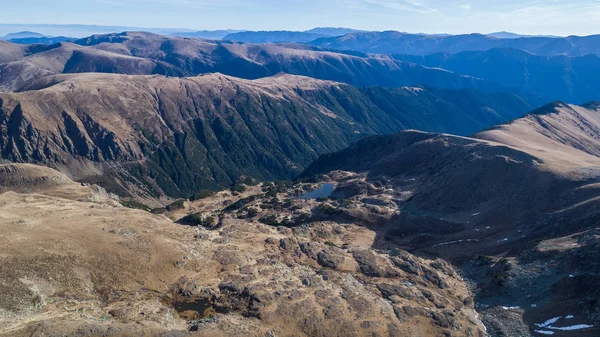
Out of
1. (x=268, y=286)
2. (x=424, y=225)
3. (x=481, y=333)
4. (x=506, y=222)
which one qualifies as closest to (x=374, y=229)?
(x=424, y=225)

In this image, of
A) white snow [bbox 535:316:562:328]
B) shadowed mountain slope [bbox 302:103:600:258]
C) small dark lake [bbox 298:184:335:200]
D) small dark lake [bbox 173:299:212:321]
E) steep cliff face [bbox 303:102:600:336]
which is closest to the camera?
small dark lake [bbox 173:299:212:321]

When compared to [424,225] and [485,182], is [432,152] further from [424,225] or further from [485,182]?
[424,225]

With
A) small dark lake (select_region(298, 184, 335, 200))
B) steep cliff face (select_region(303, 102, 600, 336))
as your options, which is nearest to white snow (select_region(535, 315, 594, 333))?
steep cliff face (select_region(303, 102, 600, 336))

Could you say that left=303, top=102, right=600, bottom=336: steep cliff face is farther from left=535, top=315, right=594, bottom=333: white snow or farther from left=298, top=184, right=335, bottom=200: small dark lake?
left=298, top=184, right=335, bottom=200: small dark lake

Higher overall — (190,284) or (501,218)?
(190,284)

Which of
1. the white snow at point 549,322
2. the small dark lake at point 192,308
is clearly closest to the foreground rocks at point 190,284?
the small dark lake at point 192,308

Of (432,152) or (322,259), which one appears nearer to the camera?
(322,259)

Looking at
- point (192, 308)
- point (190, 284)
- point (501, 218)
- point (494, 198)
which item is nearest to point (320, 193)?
point (494, 198)

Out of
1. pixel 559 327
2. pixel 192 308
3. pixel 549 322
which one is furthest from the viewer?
pixel 549 322

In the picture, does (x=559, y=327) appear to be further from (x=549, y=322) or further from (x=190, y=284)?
(x=190, y=284)

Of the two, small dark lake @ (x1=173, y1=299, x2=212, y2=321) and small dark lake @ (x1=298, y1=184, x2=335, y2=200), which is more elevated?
small dark lake @ (x1=173, y1=299, x2=212, y2=321)

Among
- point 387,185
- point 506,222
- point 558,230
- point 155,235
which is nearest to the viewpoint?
point 155,235
